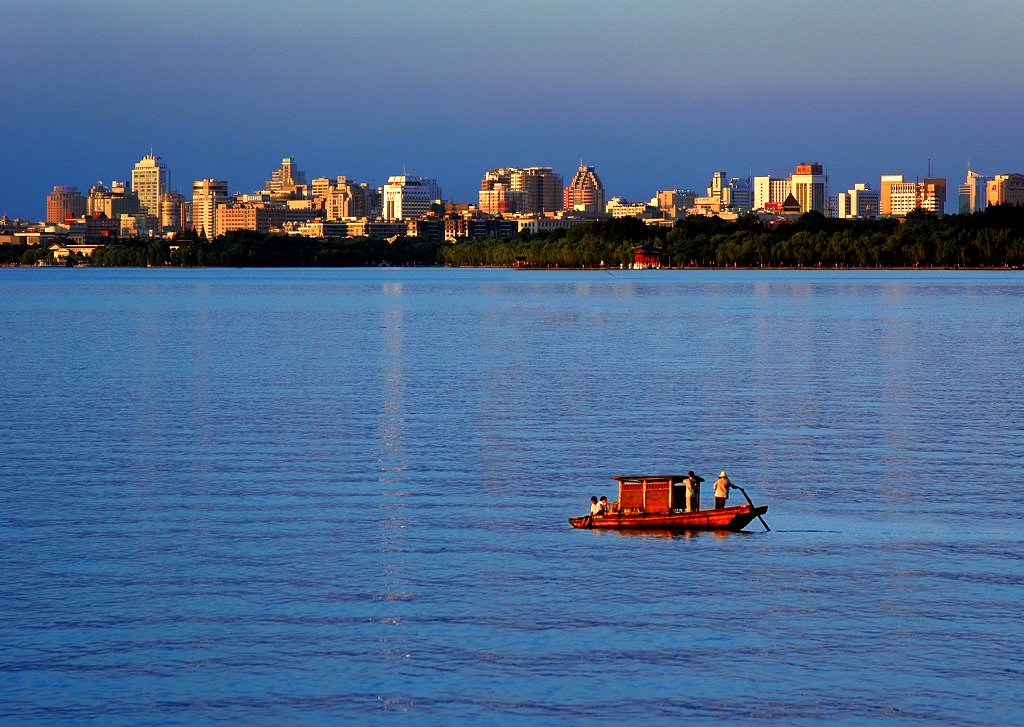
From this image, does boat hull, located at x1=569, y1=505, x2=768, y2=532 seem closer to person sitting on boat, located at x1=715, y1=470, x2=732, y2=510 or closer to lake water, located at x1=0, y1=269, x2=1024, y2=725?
lake water, located at x1=0, y1=269, x2=1024, y2=725

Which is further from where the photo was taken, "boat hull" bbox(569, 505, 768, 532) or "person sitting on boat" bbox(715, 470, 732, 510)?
"person sitting on boat" bbox(715, 470, 732, 510)

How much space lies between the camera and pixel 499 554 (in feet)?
74.7

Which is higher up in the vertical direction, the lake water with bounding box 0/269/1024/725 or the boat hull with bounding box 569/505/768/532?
the boat hull with bounding box 569/505/768/532

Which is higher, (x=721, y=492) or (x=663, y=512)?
(x=721, y=492)

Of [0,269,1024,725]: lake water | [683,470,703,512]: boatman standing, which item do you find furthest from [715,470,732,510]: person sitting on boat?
[0,269,1024,725]: lake water

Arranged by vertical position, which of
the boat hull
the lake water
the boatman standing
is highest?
the boatman standing

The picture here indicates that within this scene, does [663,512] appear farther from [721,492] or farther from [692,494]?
[721,492]

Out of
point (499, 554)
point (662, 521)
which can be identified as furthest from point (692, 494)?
point (499, 554)

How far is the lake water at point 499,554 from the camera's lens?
1694 centimetres

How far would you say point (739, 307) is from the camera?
106812mm

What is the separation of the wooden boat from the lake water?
0.42m

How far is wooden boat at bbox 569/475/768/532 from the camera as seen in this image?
2459cm

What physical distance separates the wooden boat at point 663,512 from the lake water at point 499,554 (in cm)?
42

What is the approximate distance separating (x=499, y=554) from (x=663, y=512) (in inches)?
126
